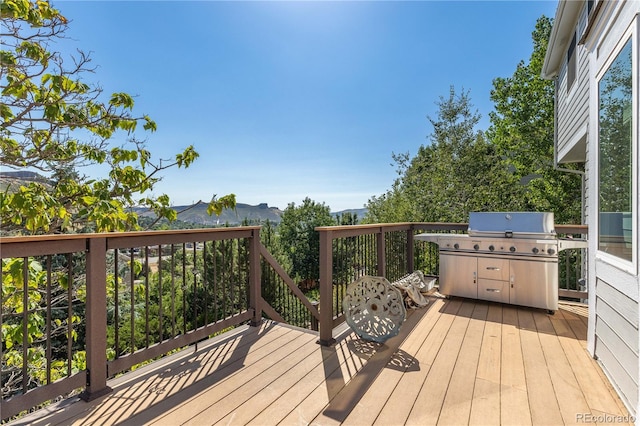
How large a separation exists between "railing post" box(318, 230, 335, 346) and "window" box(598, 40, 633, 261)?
1995 mm

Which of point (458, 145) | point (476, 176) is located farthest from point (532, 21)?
point (476, 176)

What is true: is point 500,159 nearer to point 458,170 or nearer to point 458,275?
point 458,170

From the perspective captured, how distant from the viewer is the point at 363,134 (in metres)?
12.7

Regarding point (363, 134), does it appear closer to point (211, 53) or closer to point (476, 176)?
point (476, 176)

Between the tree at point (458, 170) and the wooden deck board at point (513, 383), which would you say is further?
the tree at point (458, 170)

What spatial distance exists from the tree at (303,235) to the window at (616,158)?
14.8 m

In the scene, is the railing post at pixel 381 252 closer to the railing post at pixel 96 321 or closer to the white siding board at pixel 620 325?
the white siding board at pixel 620 325

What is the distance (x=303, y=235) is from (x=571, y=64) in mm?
14116

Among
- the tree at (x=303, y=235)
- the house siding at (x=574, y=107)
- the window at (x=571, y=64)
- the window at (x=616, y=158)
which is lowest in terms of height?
the tree at (x=303, y=235)

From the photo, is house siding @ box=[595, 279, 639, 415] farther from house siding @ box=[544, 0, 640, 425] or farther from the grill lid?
the grill lid

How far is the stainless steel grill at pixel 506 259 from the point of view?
3.32 metres

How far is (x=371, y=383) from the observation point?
2021 mm

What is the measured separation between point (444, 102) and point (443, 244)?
6599 mm

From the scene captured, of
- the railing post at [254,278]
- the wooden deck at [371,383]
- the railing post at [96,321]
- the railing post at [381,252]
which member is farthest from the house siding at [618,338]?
the railing post at [96,321]
